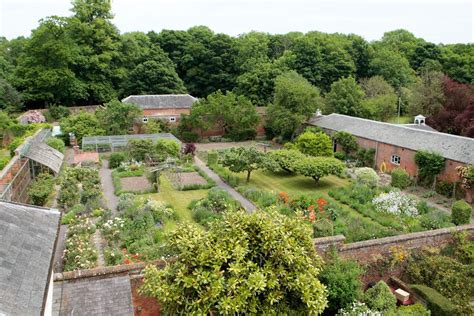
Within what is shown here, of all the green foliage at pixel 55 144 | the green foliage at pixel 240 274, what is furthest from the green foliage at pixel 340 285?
the green foliage at pixel 55 144

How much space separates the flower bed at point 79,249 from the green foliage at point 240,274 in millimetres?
4645

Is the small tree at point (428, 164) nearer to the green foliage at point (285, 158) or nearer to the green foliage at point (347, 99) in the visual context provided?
the green foliage at point (285, 158)

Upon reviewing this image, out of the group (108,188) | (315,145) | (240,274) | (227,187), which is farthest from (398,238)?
(108,188)

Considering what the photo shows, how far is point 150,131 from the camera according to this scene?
36969 millimetres

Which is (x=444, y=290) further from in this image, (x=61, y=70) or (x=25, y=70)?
(x=25, y=70)

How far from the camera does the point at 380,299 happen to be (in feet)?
36.0

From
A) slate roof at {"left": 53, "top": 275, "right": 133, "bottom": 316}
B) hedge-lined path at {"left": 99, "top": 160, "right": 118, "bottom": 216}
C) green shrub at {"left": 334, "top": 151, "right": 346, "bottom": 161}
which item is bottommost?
hedge-lined path at {"left": 99, "top": 160, "right": 118, "bottom": 216}

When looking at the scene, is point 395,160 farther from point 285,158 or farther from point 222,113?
point 222,113

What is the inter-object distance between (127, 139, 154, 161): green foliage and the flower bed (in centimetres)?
1400

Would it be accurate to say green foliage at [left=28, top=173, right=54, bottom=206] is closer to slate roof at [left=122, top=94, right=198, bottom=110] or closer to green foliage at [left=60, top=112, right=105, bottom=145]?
green foliage at [left=60, top=112, right=105, bottom=145]

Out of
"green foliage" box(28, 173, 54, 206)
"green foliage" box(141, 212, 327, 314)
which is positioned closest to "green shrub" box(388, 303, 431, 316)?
"green foliage" box(141, 212, 327, 314)

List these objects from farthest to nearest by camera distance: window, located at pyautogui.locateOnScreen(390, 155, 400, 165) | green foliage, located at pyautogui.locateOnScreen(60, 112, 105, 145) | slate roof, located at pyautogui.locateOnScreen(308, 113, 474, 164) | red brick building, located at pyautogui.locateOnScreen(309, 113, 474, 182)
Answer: green foliage, located at pyautogui.locateOnScreen(60, 112, 105, 145), window, located at pyautogui.locateOnScreen(390, 155, 400, 165), slate roof, located at pyautogui.locateOnScreen(308, 113, 474, 164), red brick building, located at pyautogui.locateOnScreen(309, 113, 474, 182)

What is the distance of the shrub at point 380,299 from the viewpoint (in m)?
10.9

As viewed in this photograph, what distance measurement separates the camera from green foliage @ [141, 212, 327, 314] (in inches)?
323
